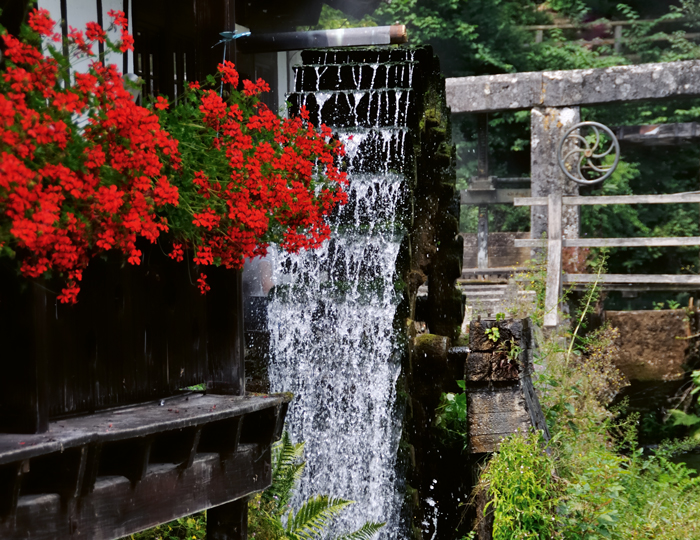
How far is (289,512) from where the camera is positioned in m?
4.54

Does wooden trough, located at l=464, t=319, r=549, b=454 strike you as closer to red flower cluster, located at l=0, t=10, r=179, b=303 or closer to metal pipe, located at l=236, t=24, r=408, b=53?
metal pipe, located at l=236, t=24, r=408, b=53

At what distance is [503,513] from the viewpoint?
4.24 metres

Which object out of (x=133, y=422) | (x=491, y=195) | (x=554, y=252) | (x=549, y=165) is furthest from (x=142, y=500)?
(x=491, y=195)

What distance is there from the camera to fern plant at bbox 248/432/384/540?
4.33m

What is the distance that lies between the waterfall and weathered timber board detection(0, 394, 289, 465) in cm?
282

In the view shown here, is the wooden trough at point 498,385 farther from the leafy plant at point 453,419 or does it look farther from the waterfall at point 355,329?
the leafy plant at point 453,419

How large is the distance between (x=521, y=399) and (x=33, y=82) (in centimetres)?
345

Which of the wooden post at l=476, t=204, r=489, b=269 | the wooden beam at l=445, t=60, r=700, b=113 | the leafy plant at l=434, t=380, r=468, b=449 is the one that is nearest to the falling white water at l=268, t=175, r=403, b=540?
the leafy plant at l=434, t=380, r=468, b=449

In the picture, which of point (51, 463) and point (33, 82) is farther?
point (51, 463)

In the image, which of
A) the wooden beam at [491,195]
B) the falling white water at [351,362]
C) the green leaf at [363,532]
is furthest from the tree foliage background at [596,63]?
the green leaf at [363,532]

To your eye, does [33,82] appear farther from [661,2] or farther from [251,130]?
[661,2]

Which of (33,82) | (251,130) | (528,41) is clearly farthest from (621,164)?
(33,82)

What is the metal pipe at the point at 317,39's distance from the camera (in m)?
6.48

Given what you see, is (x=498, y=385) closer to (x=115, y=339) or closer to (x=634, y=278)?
(x=115, y=339)
